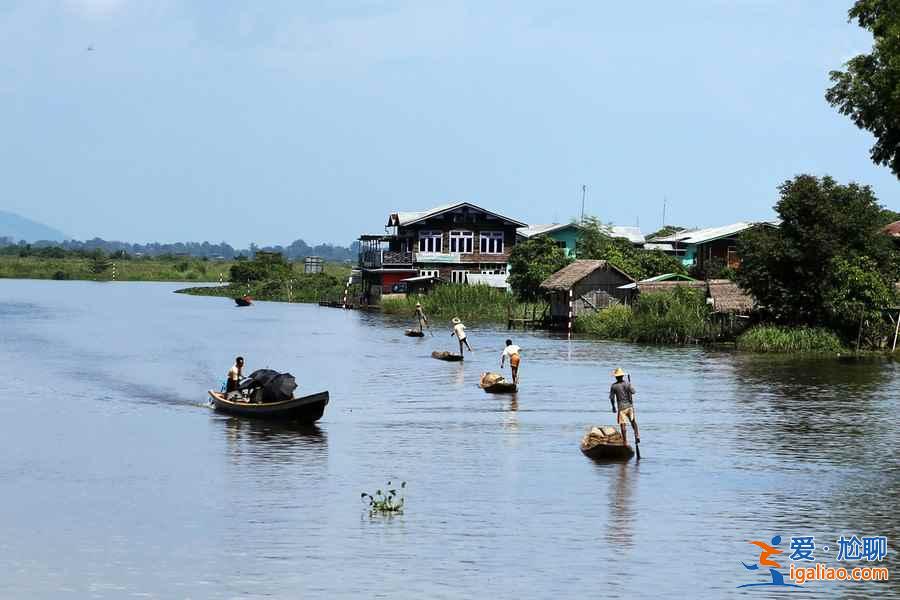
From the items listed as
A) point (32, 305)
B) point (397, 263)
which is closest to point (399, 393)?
point (397, 263)

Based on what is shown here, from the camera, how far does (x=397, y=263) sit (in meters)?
94.4

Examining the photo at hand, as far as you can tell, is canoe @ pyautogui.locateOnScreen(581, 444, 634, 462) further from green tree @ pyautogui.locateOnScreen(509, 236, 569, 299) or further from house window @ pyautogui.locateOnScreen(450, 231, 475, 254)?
house window @ pyautogui.locateOnScreen(450, 231, 475, 254)

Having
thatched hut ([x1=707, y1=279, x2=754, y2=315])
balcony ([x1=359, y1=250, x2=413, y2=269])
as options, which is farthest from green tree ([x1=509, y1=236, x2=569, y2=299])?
thatched hut ([x1=707, y1=279, x2=754, y2=315])

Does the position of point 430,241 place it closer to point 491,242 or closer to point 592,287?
point 491,242

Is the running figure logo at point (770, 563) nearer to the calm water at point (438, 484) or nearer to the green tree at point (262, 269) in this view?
the calm water at point (438, 484)

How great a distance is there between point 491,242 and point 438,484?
233ft

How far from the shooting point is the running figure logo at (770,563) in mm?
17297

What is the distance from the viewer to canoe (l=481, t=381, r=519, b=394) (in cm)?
3925

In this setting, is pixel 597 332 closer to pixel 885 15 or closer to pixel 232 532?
pixel 885 15

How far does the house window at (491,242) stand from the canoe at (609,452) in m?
68.2

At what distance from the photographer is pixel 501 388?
39.3 m

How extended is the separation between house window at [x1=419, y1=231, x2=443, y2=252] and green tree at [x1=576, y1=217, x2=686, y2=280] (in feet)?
34.4

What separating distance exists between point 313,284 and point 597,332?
2252 inches

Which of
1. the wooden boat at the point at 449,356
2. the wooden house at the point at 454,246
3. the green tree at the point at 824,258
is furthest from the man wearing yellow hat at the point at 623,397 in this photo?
the wooden house at the point at 454,246
